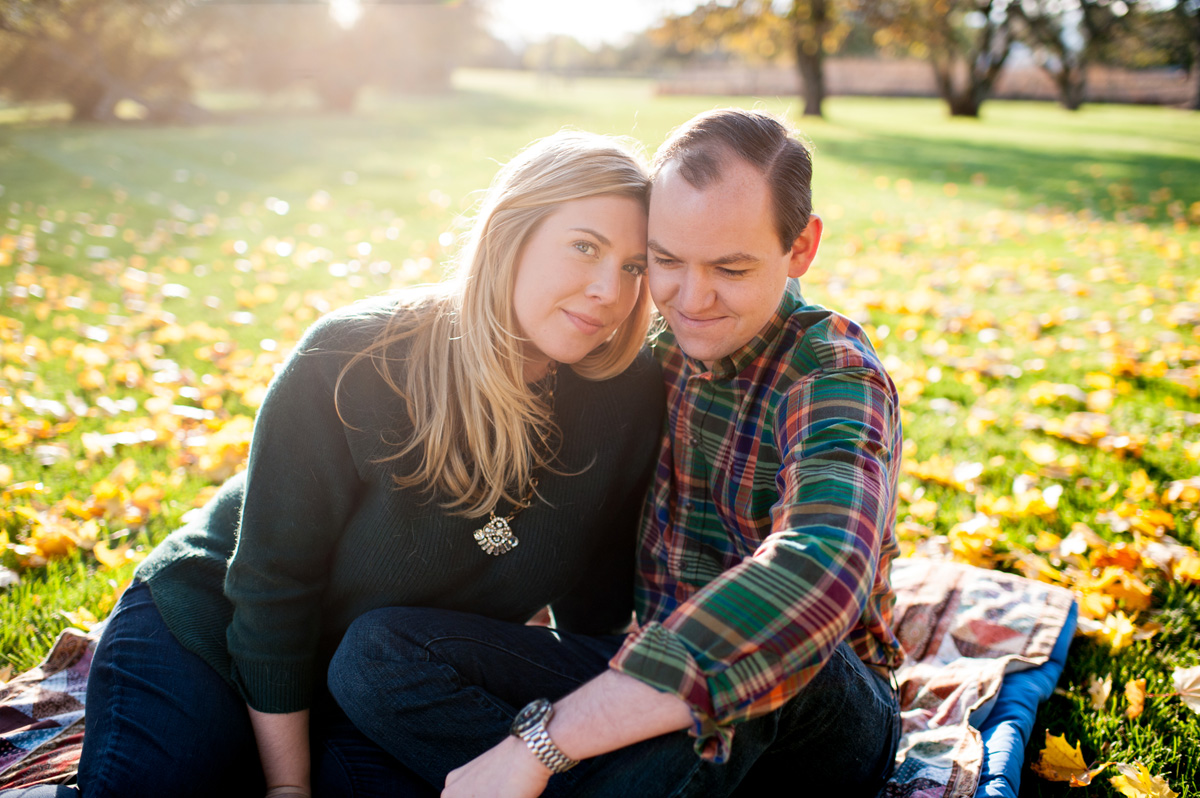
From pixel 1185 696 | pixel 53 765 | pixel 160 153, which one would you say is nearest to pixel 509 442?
pixel 53 765

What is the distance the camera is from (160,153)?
14.5 m

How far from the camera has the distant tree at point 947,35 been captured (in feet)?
71.8

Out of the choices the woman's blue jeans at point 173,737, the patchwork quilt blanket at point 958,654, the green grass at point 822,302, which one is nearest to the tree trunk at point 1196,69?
the green grass at point 822,302

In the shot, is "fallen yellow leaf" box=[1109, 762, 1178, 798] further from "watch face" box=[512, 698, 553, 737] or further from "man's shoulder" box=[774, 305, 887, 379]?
"watch face" box=[512, 698, 553, 737]

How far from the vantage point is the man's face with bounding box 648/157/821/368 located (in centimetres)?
198

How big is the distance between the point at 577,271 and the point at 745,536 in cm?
85

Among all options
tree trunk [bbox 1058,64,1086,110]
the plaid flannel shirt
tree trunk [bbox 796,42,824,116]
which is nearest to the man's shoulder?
the plaid flannel shirt

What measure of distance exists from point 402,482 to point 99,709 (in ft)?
3.05

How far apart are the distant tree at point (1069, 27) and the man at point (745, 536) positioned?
2851 cm

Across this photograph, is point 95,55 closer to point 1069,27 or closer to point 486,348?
point 486,348

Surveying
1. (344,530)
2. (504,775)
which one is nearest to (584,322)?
(344,530)

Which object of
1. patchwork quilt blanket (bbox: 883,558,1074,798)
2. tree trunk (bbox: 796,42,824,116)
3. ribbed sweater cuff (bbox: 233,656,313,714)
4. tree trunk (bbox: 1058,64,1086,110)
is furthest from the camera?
tree trunk (bbox: 1058,64,1086,110)

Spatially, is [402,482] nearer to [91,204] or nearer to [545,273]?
[545,273]

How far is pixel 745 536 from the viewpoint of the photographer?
7.06 feet
